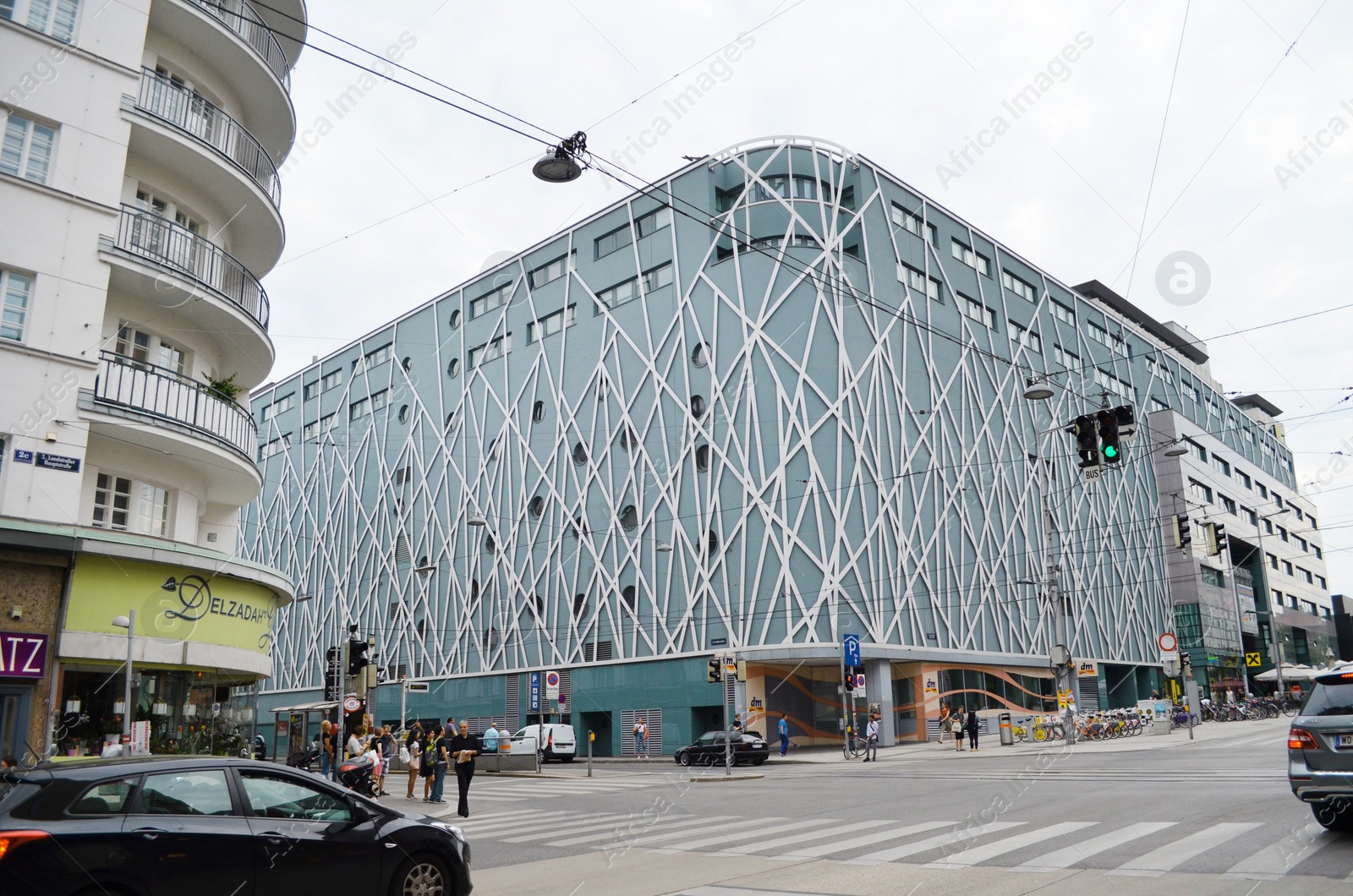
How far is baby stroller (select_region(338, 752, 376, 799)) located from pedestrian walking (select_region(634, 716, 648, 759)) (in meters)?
25.8

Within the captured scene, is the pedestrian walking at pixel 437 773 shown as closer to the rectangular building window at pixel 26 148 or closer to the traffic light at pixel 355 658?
the traffic light at pixel 355 658

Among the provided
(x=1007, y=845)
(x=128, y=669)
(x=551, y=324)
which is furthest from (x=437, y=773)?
(x=551, y=324)

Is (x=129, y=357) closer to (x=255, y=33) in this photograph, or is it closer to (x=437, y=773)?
(x=255, y=33)

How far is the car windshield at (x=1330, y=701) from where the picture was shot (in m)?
10.3

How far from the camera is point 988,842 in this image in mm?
11453

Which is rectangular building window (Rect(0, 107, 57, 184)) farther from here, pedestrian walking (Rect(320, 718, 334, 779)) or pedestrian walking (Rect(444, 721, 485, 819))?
pedestrian walking (Rect(320, 718, 334, 779))

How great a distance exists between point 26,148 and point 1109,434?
20.2 meters

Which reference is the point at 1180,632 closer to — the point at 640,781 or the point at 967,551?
the point at 967,551

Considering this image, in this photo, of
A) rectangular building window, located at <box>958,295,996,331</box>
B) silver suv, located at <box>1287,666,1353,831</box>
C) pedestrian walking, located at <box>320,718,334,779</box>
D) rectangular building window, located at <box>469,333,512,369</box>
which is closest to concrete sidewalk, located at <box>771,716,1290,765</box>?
pedestrian walking, located at <box>320,718,334,779</box>

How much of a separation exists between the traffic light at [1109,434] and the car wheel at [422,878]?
44.1 ft

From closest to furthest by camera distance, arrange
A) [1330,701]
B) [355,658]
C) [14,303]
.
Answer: [1330,701] < [14,303] < [355,658]

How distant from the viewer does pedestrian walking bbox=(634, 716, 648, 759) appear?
44438 mm

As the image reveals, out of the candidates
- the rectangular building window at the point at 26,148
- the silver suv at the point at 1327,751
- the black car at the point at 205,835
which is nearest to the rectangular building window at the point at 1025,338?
the silver suv at the point at 1327,751

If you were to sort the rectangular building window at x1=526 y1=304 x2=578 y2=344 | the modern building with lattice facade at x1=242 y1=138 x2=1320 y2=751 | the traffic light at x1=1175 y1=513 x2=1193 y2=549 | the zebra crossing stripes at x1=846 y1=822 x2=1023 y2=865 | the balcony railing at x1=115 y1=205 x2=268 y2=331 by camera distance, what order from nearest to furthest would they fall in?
1. the zebra crossing stripes at x1=846 y1=822 x2=1023 y2=865
2. the balcony railing at x1=115 y1=205 x2=268 y2=331
3. the traffic light at x1=1175 y1=513 x2=1193 y2=549
4. the modern building with lattice facade at x1=242 y1=138 x2=1320 y2=751
5. the rectangular building window at x1=526 y1=304 x2=578 y2=344
